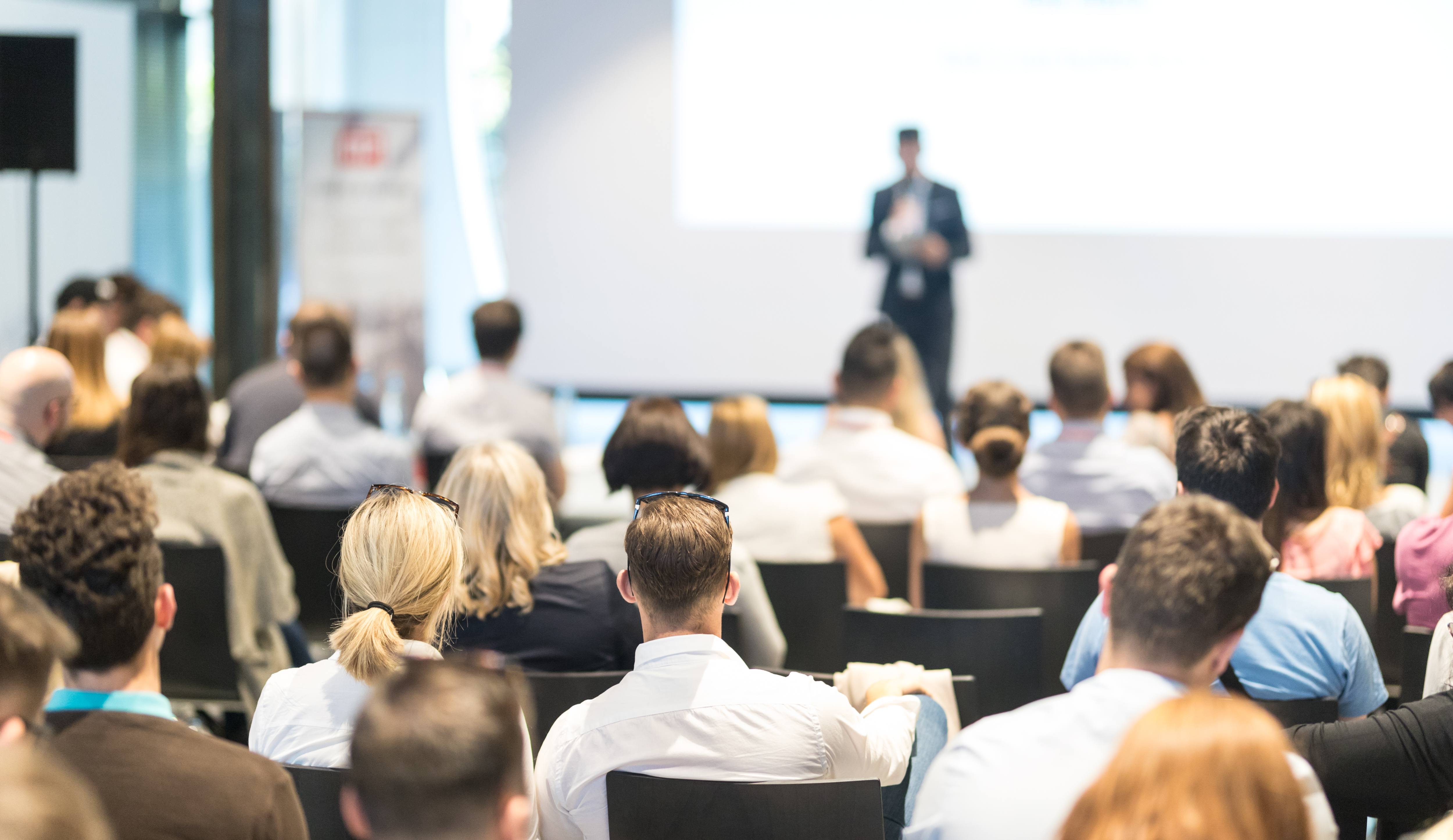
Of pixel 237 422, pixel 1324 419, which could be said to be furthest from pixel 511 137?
pixel 1324 419

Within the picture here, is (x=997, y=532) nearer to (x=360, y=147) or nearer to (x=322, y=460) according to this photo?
(x=322, y=460)

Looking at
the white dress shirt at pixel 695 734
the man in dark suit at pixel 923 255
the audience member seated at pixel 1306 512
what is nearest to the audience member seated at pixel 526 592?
the white dress shirt at pixel 695 734

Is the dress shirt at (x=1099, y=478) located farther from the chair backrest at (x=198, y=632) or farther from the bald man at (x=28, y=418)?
the bald man at (x=28, y=418)

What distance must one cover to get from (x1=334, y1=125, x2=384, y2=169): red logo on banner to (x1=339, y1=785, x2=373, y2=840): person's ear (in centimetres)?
678

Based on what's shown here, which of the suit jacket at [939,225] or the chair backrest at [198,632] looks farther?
the suit jacket at [939,225]

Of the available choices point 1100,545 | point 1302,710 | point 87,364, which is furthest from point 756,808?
point 87,364

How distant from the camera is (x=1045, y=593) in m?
2.95

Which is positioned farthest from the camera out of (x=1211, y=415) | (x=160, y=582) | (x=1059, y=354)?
(x=1059, y=354)

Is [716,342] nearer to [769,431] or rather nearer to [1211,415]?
[769,431]

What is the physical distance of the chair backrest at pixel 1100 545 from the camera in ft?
11.1

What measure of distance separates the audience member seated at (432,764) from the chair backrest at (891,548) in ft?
8.69

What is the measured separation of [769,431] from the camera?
3490 mm

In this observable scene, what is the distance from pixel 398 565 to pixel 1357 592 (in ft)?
6.83

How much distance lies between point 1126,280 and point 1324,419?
451 centimetres
